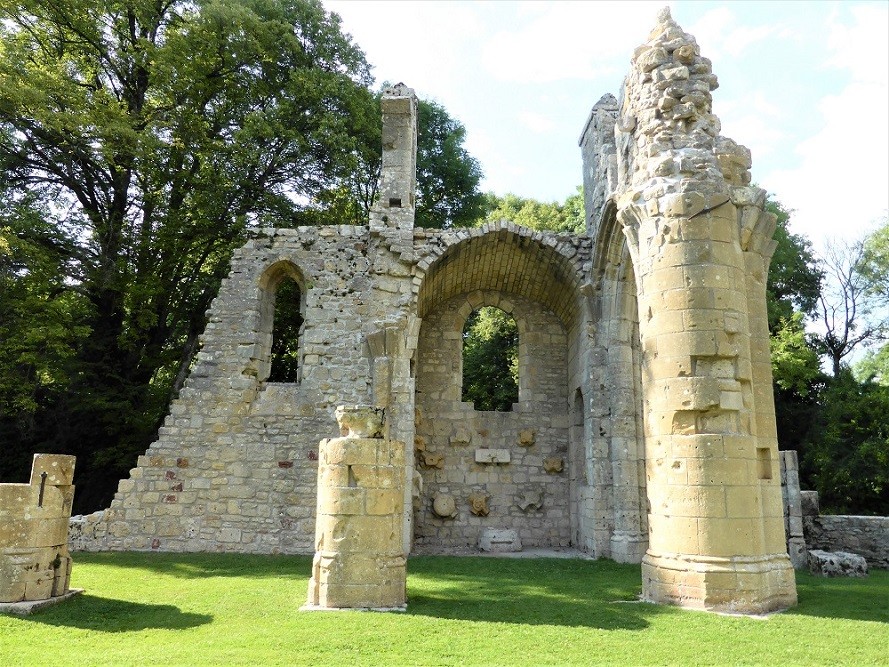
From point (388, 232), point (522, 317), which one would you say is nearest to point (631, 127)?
point (388, 232)

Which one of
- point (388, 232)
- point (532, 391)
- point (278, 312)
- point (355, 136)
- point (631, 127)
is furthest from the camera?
point (355, 136)

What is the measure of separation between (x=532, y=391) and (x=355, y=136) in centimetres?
883

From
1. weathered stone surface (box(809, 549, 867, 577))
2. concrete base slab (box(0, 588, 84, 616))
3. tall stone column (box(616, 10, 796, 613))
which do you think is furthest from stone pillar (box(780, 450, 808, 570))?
concrete base slab (box(0, 588, 84, 616))

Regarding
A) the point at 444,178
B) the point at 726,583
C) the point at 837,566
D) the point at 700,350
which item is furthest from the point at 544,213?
the point at 726,583

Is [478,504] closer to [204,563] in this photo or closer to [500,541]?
[500,541]

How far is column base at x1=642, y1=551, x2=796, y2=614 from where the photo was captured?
20.3 ft

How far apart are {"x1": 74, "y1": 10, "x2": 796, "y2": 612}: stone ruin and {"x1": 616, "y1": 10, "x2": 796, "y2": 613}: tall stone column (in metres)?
0.02

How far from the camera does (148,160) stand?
14.2 m

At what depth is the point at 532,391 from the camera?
1348cm

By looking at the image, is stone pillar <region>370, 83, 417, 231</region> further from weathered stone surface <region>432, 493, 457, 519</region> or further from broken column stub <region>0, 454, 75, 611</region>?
broken column stub <region>0, 454, 75, 611</region>

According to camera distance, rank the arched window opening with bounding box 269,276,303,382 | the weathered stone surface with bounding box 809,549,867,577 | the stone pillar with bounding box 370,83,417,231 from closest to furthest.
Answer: the weathered stone surface with bounding box 809,549,867,577 < the stone pillar with bounding box 370,83,417,231 < the arched window opening with bounding box 269,276,303,382

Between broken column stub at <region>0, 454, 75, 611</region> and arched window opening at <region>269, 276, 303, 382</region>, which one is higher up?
arched window opening at <region>269, 276, 303, 382</region>

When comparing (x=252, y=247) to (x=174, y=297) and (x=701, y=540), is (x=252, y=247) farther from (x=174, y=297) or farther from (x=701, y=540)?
(x=701, y=540)

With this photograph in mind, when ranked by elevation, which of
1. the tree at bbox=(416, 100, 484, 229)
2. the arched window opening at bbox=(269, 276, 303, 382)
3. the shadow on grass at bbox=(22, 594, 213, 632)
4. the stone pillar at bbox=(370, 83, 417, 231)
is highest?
the tree at bbox=(416, 100, 484, 229)
